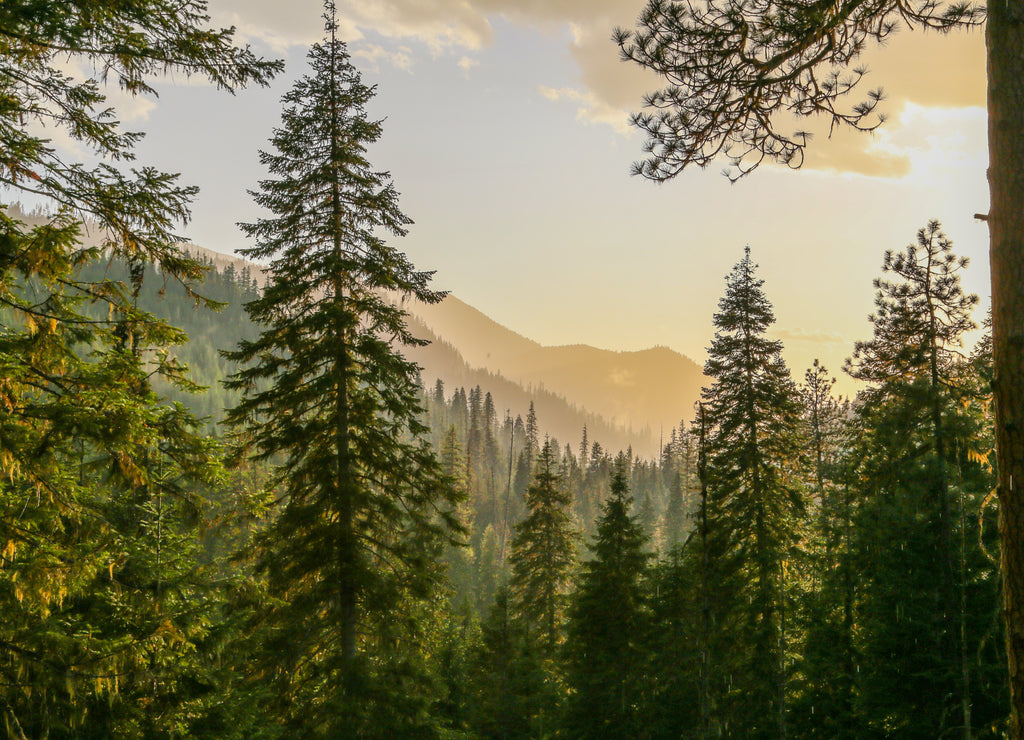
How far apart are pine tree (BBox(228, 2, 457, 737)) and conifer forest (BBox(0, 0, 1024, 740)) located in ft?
0.24

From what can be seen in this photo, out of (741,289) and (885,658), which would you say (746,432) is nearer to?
(741,289)

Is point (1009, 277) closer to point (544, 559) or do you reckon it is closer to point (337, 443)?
point (337, 443)

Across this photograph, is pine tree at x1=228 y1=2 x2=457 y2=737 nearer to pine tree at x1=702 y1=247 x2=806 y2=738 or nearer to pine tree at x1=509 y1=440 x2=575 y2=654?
pine tree at x1=702 y1=247 x2=806 y2=738

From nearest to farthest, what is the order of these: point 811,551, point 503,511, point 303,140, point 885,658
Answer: point 303,140 → point 885,658 → point 811,551 → point 503,511

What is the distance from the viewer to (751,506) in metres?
18.7

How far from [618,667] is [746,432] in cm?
904

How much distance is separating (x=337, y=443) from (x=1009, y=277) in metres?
10.8

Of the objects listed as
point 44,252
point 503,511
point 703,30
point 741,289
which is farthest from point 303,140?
point 503,511

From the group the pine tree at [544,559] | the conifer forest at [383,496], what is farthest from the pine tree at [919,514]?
the pine tree at [544,559]

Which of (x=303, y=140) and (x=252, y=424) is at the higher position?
(x=303, y=140)

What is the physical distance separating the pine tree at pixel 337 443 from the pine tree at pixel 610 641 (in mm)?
8969

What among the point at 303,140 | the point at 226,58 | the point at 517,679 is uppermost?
the point at 303,140

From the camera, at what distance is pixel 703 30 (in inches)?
235

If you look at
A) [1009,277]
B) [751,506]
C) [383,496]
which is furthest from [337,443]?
[751,506]
